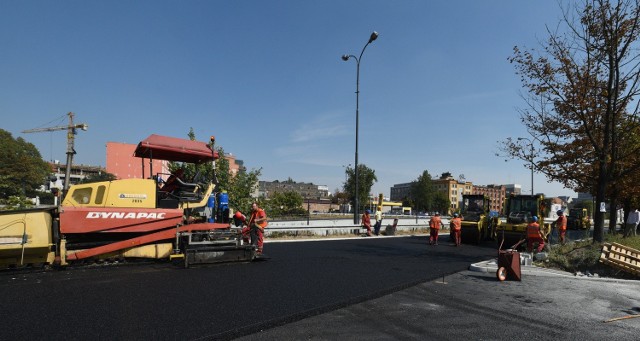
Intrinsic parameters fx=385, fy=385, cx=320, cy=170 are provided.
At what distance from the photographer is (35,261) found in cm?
656

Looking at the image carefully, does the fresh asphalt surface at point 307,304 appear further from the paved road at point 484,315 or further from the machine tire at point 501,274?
the machine tire at point 501,274

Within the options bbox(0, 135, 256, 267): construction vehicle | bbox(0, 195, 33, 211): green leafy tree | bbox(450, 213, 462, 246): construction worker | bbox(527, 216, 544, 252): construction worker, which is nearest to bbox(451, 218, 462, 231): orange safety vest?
bbox(450, 213, 462, 246): construction worker

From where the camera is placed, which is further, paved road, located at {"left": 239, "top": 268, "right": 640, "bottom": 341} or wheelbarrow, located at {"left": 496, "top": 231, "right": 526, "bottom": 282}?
wheelbarrow, located at {"left": 496, "top": 231, "right": 526, "bottom": 282}

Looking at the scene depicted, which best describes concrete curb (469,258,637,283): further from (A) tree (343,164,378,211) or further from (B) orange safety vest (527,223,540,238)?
(A) tree (343,164,378,211)

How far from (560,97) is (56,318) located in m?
12.4

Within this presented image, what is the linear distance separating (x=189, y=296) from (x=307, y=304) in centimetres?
170

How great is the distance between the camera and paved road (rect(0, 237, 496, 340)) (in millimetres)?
4133

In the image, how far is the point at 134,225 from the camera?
23.5ft

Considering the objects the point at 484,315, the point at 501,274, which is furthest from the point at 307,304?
the point at 501,274

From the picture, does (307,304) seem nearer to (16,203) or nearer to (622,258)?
(622,258)

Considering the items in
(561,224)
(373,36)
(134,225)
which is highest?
(373,36)

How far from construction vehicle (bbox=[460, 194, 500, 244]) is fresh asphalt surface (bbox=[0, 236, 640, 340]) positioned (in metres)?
6.05

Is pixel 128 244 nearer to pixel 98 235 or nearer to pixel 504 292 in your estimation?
pixel 98 235

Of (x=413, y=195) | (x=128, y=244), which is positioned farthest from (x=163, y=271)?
(x=413, y=195)
